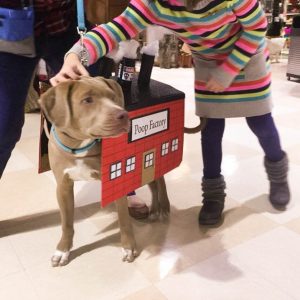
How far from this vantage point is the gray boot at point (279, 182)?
143 cm

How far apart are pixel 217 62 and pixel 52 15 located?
524 mm

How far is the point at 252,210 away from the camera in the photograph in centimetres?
144

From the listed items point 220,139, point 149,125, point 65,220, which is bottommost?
point 65,220

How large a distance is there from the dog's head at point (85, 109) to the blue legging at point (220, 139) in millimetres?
496

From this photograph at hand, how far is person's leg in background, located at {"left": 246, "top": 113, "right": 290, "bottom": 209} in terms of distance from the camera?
1.35 m

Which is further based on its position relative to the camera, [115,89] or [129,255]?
[129,255]

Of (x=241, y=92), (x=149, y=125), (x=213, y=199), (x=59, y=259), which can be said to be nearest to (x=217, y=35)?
(x=241, y=92)

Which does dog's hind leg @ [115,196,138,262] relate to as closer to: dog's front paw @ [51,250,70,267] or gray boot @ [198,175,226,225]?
dog's front paw @ [51,250,70,267]

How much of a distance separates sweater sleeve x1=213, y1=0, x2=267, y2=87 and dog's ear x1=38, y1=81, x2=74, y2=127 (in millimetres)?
492

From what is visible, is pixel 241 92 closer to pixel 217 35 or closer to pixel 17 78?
pixel 217 35

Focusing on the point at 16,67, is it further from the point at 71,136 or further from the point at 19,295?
the point at 19,295

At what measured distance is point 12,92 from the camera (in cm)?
117

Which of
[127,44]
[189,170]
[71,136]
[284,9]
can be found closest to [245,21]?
[127,44]

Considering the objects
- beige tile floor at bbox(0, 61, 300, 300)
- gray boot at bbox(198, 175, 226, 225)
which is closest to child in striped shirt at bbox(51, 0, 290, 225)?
gray boot at bbox(198, 175, 226, 225)
